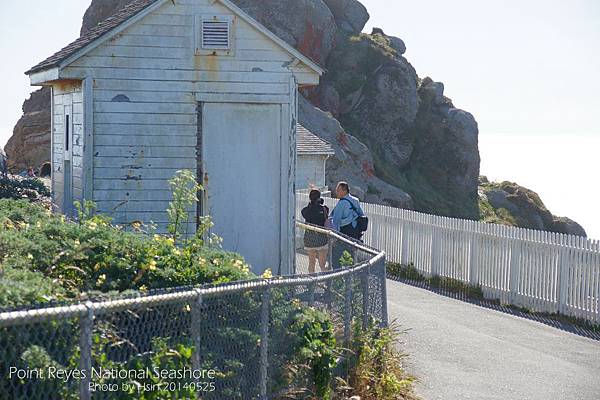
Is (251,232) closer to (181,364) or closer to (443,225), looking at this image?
(443,225)

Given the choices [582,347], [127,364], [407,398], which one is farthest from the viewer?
[582,347]

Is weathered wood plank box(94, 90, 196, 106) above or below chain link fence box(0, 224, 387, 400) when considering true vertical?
above

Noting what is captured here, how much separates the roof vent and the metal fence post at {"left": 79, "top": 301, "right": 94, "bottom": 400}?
32.6 feet

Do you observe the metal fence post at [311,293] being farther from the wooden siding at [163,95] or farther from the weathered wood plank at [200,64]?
the weathered wood plank at [200,64]

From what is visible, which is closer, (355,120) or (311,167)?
(311,167)

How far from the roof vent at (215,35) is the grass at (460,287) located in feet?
23.6

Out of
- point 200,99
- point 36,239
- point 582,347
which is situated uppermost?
point 200,99

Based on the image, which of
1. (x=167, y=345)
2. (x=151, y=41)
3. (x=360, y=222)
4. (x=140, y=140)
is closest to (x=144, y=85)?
(x=151, y=41)

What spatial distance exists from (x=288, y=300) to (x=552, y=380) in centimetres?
517

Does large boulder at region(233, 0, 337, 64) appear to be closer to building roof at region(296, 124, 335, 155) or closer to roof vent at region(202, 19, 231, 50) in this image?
building roof at region(296, 124, 335, 155)

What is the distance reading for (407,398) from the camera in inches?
392

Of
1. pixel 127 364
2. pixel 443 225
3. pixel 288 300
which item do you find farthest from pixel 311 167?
pixel 127 364

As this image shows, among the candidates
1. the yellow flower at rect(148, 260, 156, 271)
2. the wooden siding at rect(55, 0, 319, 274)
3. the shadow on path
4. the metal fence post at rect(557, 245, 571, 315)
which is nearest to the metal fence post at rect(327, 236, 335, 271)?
the wooden siding at rect(55, 0, 319, 274)

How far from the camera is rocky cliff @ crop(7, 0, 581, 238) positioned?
48938 millimetres
